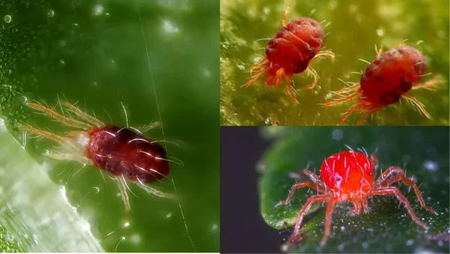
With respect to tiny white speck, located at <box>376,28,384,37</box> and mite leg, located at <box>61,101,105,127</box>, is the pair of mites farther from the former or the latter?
mite leg, located at <box>61,101,105,127</box>

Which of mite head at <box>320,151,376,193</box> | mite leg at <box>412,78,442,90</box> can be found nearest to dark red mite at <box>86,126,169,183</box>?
mite head at <box>320,151,376,193</box>

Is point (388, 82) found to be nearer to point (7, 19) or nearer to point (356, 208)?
point (356, 208)

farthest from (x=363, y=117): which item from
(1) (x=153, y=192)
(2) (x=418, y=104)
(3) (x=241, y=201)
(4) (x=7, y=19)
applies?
(4) (x=7, y=19)

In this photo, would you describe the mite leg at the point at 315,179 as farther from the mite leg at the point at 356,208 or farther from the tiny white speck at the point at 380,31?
the tiny white speck at the point at 380,31

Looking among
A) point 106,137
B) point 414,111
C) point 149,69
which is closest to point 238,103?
point 149,69

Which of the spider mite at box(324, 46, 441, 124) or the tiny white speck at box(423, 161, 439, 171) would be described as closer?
the spider mite at box(324, 46, 441, 124)

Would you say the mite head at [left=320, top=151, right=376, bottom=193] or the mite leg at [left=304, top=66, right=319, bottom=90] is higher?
the mite leg at [left=304, top=66, right=319, bottom=90]

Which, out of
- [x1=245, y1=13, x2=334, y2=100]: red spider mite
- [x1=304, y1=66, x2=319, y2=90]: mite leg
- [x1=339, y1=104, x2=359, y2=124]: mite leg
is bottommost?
[x1=339, y1=104, x2=359, y2=124]: mite leg

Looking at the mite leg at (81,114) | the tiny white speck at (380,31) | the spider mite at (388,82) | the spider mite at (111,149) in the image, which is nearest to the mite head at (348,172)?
the spider mite at (388,82)
